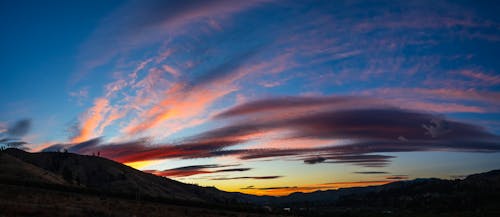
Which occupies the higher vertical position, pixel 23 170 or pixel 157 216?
pixel 23 170

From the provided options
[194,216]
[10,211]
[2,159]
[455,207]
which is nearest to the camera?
[10,211]

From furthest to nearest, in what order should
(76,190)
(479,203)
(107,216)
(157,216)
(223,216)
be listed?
(479,203), (76,190), (223,216), (157,216), (107,216)

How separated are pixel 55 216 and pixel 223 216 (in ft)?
95.2

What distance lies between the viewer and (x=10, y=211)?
1014 inches

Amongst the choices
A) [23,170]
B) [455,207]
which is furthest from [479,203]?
[23,170]

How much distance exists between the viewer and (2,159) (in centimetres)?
15338

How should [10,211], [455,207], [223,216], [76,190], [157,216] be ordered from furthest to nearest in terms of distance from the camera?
[455,207] → [76,190] → [223,216] → [157,216] → [10,211]

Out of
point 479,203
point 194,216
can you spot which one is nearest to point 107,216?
point 194,216

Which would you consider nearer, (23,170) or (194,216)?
(194,216)

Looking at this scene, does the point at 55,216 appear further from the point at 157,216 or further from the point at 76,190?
the point at 76,190

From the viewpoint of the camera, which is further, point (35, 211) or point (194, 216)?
point (194, 216)

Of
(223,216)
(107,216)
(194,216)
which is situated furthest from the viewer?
(223,216)

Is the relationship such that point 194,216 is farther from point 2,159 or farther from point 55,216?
point 2,159

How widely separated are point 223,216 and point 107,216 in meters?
25.6
